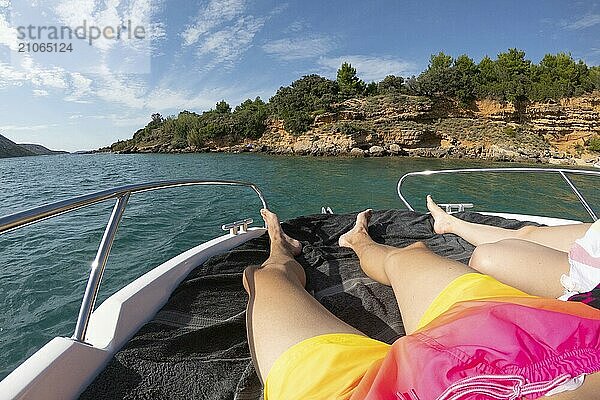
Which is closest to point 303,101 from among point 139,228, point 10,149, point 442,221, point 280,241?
point 139,228

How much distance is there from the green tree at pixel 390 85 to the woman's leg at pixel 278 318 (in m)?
28.6

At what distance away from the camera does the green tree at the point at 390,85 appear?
2767 cm

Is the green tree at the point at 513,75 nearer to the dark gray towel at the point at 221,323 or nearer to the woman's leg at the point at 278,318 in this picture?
the dark gray towel at the point at 221,323

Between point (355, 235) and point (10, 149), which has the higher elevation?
point (10, 149)

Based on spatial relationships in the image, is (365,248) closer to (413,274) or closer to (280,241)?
(280,241)

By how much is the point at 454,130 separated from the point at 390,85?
833 centimetres

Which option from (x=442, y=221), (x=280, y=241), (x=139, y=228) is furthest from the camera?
(x=139, y=228)

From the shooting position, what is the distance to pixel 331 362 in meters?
0.56

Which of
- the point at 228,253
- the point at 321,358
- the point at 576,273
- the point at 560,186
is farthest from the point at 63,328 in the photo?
the point at 560,186

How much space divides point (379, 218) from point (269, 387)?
5.51 ft

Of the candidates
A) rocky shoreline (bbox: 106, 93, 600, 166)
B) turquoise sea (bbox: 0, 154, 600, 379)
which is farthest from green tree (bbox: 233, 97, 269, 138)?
turquoise sea (bbox: 0, 154, 600, 379)

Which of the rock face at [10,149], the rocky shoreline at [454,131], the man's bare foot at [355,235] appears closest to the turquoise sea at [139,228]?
the man's bare foot at [355,235]

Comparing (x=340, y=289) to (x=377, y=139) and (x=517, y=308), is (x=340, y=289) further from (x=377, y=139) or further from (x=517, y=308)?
(x=377, y=139)

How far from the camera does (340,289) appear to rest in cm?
127
